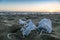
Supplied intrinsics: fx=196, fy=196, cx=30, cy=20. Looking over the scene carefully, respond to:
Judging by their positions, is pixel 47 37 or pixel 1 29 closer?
pixel 47 37

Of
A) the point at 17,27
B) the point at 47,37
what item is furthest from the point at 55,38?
the point at 17,27

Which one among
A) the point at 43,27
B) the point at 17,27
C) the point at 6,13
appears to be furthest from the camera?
the point at 6,13

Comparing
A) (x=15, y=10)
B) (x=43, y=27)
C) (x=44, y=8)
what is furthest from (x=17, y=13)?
(x=43, y=27)

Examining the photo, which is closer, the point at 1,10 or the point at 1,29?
the point at 1,29

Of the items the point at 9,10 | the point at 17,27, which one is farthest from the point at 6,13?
the point at 17,27

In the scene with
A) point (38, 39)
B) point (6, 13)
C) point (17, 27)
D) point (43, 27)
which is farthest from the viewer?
point (6, 13)

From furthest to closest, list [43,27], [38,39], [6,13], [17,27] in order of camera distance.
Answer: [6,13] → [17,27] → [43,27] → [38,39]

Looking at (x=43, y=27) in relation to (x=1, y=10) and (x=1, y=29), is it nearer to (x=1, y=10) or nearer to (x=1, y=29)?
(x=1, y=29)

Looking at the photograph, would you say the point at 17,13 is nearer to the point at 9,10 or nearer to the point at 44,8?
the point at 9,10
